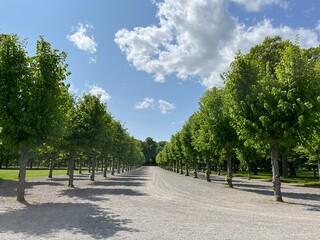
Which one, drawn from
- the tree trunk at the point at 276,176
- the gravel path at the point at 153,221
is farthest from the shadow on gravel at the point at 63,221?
the tree trunk at the point at 276,176

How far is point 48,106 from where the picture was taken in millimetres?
18062

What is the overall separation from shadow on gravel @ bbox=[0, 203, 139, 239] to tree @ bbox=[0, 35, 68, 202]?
4.34 meters

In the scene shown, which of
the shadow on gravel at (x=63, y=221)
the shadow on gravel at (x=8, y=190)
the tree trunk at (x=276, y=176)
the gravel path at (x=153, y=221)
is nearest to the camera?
the gravel path at (x=153, y=221)

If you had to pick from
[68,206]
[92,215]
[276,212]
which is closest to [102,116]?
[68,206]

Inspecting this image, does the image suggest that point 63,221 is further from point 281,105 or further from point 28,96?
point 281,105

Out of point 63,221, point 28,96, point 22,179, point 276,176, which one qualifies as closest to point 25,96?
point 28,96

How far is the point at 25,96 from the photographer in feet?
57.4

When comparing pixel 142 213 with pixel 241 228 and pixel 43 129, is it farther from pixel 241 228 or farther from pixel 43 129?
pixel 43 129

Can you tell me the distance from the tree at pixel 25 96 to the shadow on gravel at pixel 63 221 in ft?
14.3

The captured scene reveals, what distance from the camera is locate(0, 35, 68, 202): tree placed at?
1709cm

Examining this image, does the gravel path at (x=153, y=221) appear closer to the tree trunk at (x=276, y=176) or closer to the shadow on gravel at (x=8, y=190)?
the tree trunk at (x=276, y=176)

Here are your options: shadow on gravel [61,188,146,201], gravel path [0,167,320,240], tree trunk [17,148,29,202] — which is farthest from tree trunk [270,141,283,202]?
tree trunk [17,148,29,202]

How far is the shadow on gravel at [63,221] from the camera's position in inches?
403

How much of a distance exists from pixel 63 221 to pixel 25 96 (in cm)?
903
